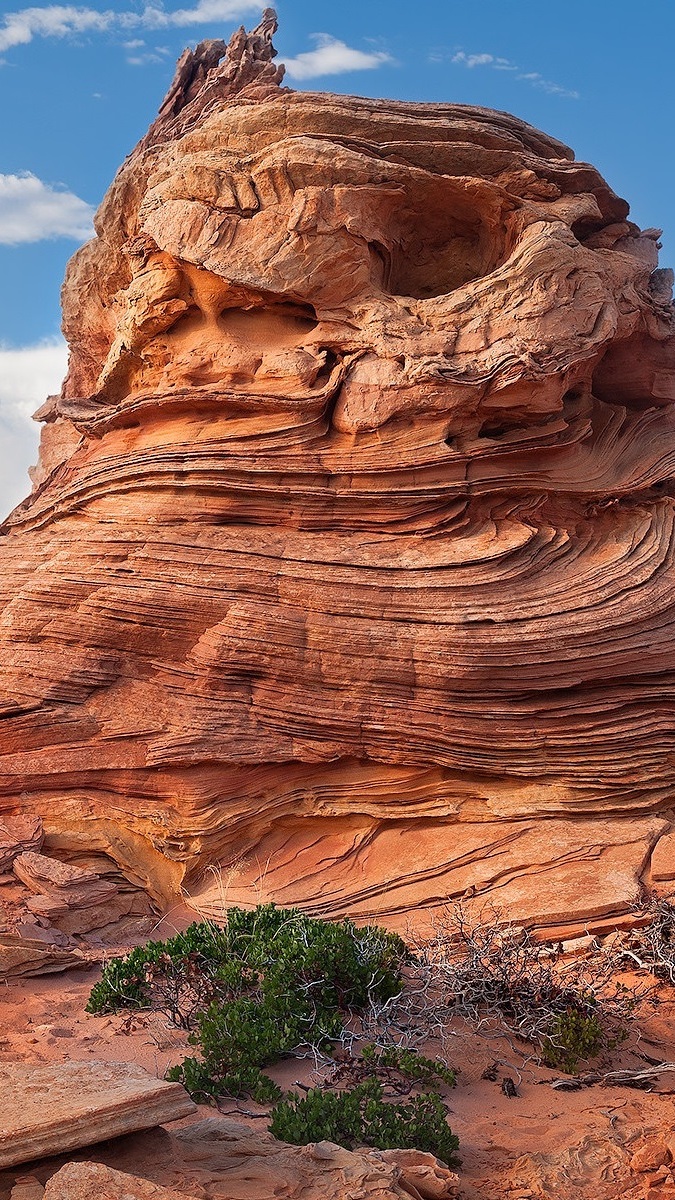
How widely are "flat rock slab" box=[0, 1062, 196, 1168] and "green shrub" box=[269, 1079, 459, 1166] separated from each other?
0.80m

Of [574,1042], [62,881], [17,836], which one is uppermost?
[17,836]

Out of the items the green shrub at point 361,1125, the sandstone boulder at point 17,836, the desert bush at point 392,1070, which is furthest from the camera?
the sandstone boulder at point 17,836

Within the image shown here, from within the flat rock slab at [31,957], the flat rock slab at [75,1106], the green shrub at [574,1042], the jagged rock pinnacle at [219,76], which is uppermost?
the jagged rock pinnacle at [219,76]

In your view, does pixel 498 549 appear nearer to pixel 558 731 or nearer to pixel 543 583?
pixel 543 583

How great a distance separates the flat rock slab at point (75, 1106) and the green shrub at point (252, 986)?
1178 millimetres

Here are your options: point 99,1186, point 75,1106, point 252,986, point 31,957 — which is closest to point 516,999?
point 252,986

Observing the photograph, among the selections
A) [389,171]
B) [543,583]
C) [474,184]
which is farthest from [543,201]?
[543,583]

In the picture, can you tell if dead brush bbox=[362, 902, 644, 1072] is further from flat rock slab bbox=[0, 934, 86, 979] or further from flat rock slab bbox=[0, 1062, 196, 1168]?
flat rock slab bbox=[0, 934, 86, 979]

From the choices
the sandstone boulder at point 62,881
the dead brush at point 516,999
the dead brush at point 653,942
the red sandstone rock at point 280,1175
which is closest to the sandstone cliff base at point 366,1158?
the red sandstone rock at point 280,1175

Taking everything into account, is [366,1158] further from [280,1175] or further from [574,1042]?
[574,1042]

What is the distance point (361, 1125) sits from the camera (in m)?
6.05

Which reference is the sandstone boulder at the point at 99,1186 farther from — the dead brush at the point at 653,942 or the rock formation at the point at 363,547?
the rock formation at the point at 363,547

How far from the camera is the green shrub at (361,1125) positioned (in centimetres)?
590

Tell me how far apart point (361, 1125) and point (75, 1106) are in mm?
1964
